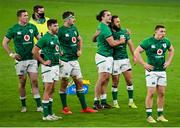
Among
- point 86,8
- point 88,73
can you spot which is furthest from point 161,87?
point 86,8

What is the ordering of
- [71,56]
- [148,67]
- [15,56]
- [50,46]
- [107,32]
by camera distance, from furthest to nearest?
[107,32]
[71,56]
[15,56]
[50,46]
[148,67]

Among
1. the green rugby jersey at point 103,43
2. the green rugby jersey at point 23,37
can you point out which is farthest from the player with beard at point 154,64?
the green rugby jersey at point 23,37

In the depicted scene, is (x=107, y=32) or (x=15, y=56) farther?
(x=107, y=32)

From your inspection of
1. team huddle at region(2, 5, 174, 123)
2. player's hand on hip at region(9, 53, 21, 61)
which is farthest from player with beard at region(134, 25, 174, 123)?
player's hand on hip at region(9, 53, 21, 61)

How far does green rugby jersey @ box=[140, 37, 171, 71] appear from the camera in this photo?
52.3 feet

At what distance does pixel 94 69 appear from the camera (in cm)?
2370

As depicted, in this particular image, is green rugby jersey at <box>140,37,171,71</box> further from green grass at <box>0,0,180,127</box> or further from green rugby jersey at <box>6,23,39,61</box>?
green rugby jersey at <box>6,23,39,61</box>

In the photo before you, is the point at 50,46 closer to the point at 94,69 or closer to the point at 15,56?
the point at 15,56

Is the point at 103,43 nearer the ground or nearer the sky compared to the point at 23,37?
nearer the ground

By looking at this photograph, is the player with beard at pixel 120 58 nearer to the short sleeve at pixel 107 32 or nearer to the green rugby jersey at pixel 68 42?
the short sleeve at pixel 107 32

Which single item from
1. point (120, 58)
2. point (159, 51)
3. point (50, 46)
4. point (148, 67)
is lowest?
point (148, 67)

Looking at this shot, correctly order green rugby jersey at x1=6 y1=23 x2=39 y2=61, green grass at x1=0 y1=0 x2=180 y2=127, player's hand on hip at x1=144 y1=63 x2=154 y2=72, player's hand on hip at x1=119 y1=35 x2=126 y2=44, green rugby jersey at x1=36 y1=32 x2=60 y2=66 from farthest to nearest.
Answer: player's hand on hip at x1=119 y1=35 x2=126 y2=44 → green rugby jersey at x1=6 y1=23 x2=39 y2=61 → green grass at x1=0 y1=0 x2=180 y2=127 → green rugby jersey at x1=36 y1=32 x2=60 y2=66 → player's hand on hip at x1=144 y1=63 x2=154 y2=72

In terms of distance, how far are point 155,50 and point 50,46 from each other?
2268 millimetres

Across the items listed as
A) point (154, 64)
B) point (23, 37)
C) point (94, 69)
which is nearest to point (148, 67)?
point (154, 64)
